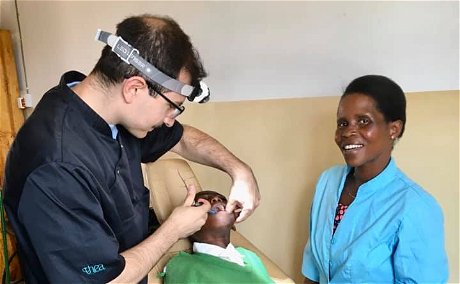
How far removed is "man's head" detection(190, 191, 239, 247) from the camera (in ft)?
5.25

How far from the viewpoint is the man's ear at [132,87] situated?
1.00m

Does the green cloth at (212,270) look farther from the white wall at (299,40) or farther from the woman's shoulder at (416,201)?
the white wall at (299,40)

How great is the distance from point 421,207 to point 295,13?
113cm

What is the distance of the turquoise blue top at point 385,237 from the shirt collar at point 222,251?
0.91 ft

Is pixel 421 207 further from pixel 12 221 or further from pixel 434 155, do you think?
pixel 12 221

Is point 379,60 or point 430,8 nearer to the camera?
point 430,8

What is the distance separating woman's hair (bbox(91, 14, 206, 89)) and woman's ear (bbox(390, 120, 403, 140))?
27.9 inches

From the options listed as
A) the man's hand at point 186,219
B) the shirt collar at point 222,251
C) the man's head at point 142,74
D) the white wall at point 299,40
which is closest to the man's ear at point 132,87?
the man's head at point 142,74

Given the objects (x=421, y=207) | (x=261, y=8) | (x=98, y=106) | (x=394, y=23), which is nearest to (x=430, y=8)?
(x=394, y=23)

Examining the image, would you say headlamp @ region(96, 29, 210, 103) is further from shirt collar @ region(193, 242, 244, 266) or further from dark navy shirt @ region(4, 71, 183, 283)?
shirt collar @ region(193, 242, 244, 266)

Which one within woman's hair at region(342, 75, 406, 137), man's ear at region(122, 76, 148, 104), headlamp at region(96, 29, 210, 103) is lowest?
woman's hair at region(342, 75, 406, 137)

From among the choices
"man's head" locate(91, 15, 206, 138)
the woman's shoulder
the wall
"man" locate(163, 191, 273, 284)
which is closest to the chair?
"man" locate(163, 191, 273, 284)

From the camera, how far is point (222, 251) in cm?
158

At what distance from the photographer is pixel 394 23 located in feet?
5.93
